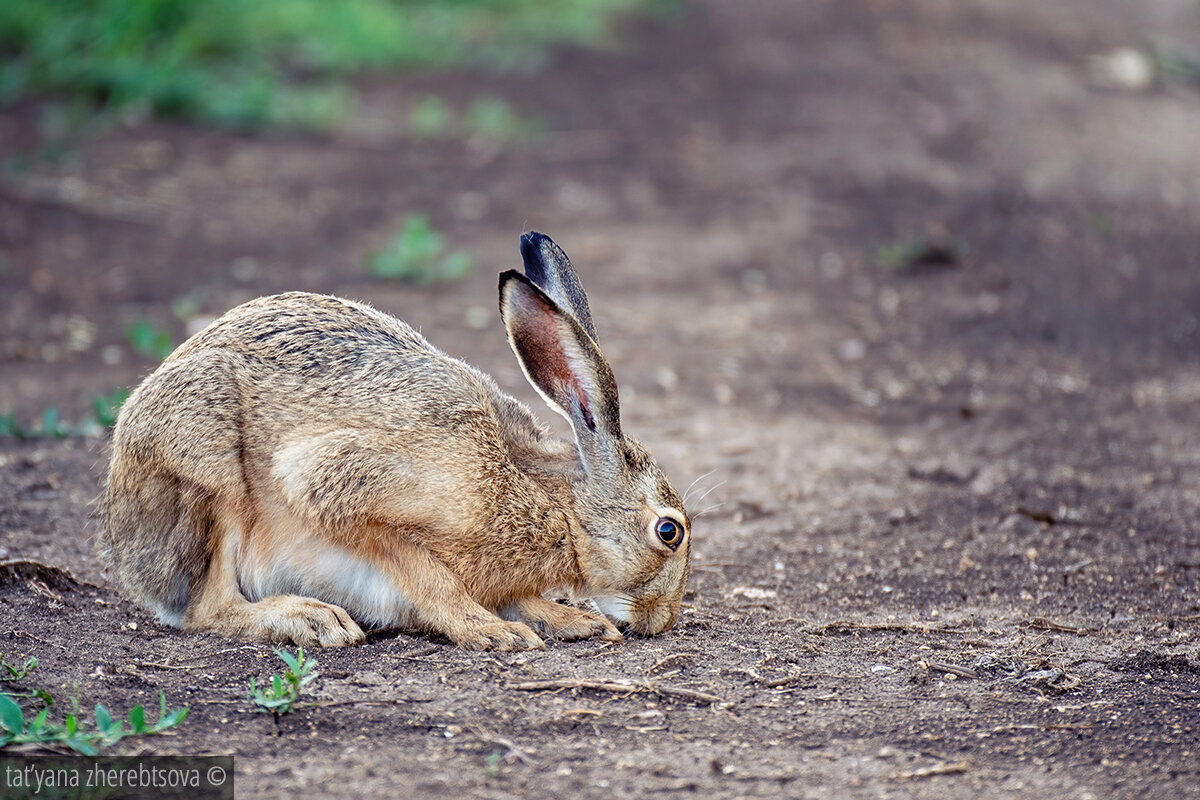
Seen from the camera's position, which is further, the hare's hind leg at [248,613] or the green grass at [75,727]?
the hare's hind leg at [248,613]

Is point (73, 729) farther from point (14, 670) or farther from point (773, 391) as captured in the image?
point (773, 391)

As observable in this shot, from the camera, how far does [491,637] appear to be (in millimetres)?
4094

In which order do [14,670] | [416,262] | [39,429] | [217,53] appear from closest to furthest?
[14,670]
[39,429]
[416,262]
[217,53]

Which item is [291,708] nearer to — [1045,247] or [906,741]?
[906,741]

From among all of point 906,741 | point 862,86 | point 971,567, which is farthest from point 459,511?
point 862,86

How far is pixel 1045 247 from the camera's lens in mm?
9281

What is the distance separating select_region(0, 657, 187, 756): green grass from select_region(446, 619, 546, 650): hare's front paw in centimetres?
96

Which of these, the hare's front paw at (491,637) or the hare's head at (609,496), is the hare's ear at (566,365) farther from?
the hare's front paw at (491,637)

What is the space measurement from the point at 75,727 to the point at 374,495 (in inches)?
45.7

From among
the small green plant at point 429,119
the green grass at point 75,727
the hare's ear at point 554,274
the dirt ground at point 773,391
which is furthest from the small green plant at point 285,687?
the small green plant at point 429,119

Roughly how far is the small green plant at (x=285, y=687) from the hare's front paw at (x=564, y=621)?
849mm

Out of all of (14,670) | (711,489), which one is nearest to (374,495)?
(14,670)

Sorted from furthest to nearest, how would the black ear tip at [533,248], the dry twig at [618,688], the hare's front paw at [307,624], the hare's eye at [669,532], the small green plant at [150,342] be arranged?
1. the small green plant at [150,342]
2. the black ear tip at [533,248]
3. the hare's eye at [669,532]
4. the hare's front paw at [307,624]
5. the dry twig at [618,688]

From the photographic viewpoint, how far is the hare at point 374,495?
→ 409 centimetres
